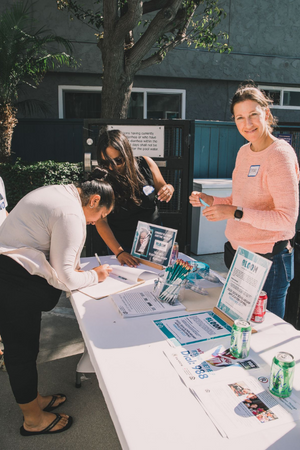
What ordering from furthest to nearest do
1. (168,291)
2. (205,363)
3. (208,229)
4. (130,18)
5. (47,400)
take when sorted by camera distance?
(208,229) < (130,18) < (47,400) < (168,291) < (205,363)

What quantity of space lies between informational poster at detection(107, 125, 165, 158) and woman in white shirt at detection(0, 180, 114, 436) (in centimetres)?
171

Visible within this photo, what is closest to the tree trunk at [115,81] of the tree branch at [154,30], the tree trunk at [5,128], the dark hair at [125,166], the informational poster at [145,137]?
the tree branch at [154,30]

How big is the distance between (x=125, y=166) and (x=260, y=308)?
127cm

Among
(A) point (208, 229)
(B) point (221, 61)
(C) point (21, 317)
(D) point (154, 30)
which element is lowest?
(A) point (208, 229)

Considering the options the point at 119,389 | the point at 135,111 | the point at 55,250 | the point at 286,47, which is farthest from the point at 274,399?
the point at 286,47

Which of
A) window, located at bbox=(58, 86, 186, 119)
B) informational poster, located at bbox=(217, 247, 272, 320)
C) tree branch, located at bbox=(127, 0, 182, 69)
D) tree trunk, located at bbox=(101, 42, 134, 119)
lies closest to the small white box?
tree trunk, located at bbox=(101, 42, 134, 119)

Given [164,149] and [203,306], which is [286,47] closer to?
[164,149]

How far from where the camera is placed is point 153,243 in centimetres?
224

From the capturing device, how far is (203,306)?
64.3 inches

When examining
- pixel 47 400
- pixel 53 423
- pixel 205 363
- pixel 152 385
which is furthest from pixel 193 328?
pixel 47 400

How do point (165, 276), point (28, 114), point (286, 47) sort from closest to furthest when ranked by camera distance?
point (165, 276) < point (28, 114) < point (286, 47)

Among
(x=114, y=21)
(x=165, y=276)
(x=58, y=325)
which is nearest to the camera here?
(x=165, y=276)

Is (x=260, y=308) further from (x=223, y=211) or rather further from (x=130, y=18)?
(x=130, y=18)

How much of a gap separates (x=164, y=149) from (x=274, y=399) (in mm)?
2728
